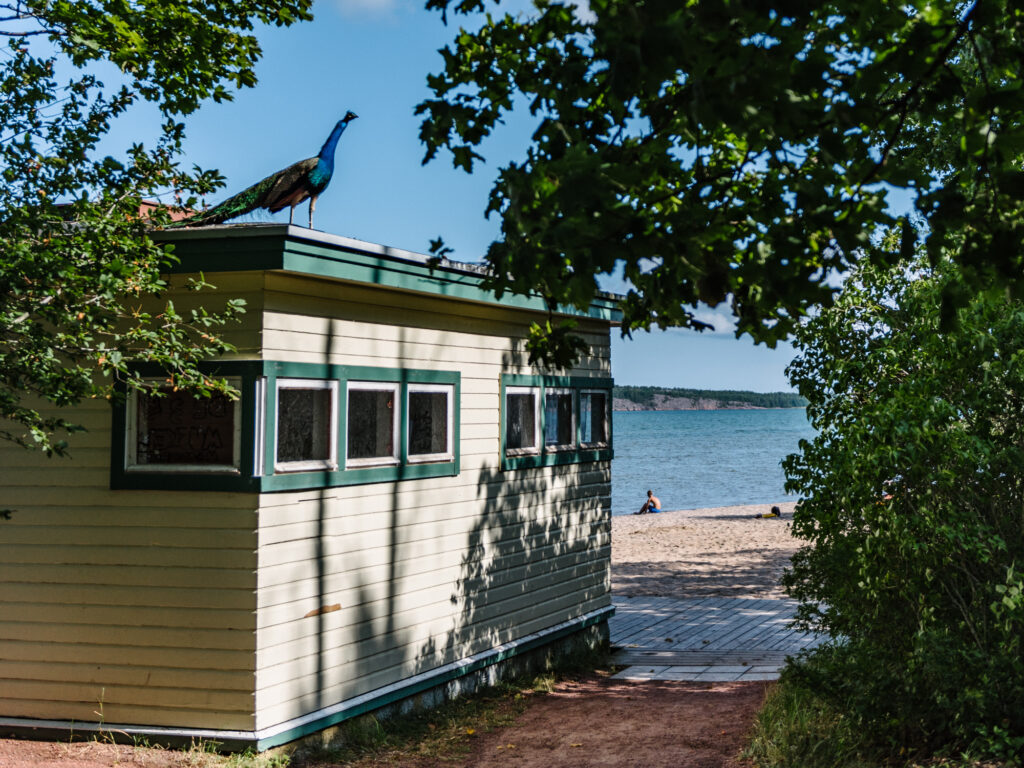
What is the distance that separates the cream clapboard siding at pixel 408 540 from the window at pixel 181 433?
0.47m

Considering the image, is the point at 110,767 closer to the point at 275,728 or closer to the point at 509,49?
the point at 275,728

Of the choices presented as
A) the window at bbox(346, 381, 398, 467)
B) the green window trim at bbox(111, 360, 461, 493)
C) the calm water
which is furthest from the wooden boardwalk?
the calm water

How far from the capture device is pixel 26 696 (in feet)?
24.2

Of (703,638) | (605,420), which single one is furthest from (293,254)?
→ (703,638)

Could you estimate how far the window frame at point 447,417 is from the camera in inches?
332

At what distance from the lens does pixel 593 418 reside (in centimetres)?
1162

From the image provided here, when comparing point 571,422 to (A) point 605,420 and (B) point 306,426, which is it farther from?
(B) point 306,426

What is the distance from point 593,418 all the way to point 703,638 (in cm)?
301

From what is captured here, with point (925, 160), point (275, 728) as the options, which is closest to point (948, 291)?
point (275, 728)

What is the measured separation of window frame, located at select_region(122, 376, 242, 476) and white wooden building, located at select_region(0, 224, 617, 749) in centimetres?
2

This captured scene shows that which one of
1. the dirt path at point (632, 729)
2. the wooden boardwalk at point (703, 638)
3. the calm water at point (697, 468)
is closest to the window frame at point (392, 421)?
the dirt path at point (632, 729)

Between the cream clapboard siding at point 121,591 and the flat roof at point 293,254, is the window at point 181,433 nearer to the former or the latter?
the cream clapboard siding at point 121,591

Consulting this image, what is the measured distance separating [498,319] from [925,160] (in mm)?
4404

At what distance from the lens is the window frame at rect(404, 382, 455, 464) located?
27.7 ft
